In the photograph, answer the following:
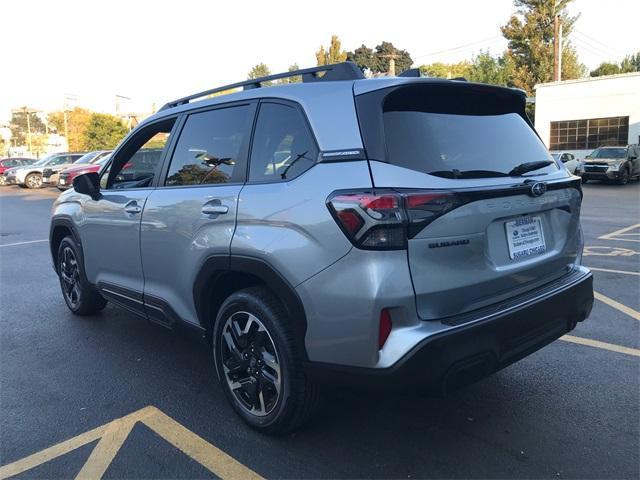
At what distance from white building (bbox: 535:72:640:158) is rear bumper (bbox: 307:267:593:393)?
28065 millimetres

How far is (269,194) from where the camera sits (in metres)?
2.79

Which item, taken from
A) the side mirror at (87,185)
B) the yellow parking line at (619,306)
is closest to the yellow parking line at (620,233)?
the yellow parking line at (619,306)

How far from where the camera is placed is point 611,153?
23062 mm

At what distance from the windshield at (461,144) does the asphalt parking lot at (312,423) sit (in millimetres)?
1174

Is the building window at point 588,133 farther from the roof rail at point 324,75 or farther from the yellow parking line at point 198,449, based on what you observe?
the yellow parking line at point 198,449

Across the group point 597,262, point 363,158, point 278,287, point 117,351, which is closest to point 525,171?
point 363,158

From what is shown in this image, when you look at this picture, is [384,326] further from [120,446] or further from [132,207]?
[132,207]

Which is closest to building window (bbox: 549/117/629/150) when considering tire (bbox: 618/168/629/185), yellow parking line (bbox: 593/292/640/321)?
tire (bbox: 618/168/629/185)

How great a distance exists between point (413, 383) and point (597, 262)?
586 centimetres

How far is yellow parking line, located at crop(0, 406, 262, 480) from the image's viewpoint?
2.71 m

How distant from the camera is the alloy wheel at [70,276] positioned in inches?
202

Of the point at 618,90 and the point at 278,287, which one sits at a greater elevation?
the point at 618,90

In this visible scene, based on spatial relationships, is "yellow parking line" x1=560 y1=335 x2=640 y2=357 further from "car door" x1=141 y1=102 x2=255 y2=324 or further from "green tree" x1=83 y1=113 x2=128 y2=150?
"green tree" x1=83 y1=113 x2=128 y2=150

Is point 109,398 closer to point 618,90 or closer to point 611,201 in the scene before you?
point 611,201
